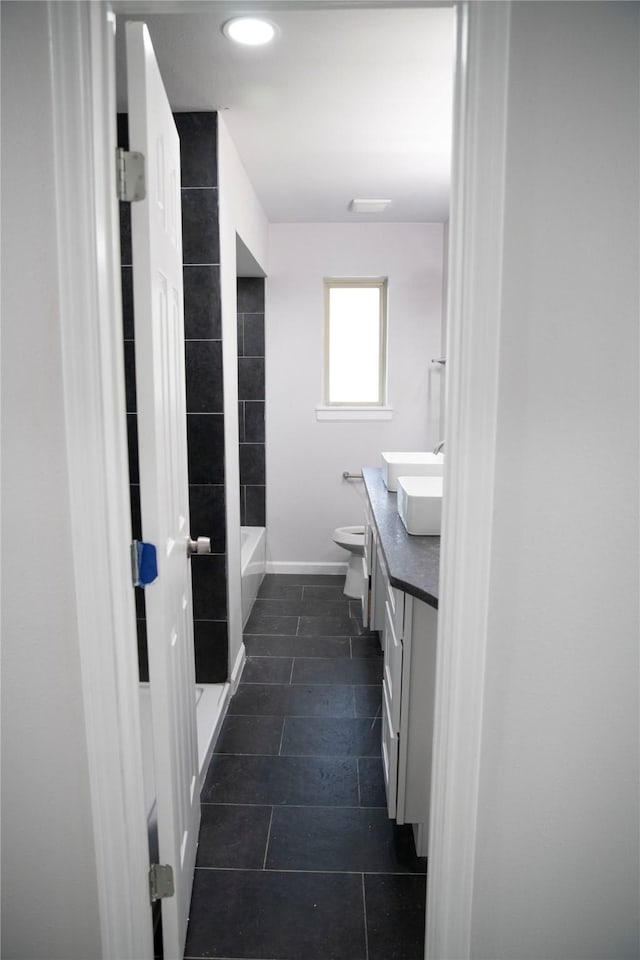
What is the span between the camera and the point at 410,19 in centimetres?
181

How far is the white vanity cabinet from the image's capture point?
5.67 ft

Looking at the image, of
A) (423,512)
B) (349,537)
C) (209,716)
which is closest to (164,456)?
(423,512)

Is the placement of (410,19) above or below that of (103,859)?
above

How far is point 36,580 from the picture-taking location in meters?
1.13

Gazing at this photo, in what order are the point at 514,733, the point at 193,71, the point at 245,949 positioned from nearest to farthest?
the point at 514,733 → the point at 245,949 → the point at 193,71

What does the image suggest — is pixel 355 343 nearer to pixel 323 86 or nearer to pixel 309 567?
pixel 309 567

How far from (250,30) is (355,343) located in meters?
2.76

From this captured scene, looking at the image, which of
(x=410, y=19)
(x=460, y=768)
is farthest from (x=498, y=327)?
(x=410, y=19)

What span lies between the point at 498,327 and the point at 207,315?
5.82ft

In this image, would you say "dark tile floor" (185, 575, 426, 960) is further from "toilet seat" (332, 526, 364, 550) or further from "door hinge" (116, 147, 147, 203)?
"door hinge" (116, 147, 147, 203)

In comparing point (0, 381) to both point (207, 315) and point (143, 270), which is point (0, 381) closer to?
point (143, 270)

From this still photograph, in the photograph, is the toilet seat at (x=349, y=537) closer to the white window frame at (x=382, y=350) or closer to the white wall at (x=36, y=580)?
the white window frame at (x=382, y=350)

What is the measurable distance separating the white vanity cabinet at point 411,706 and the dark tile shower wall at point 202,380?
3.73 ft

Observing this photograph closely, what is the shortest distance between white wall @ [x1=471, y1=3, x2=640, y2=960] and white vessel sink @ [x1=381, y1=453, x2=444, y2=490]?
1634mm
